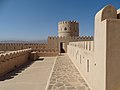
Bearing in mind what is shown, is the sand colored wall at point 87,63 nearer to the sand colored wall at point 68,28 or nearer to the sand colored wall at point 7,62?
the sand colored wall at point 7,62

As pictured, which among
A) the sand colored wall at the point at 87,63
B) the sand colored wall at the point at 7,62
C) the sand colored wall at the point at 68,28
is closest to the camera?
the sand colored wall at the point at 87,63

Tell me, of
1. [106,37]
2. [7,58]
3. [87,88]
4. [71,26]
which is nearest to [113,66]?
[106,37]

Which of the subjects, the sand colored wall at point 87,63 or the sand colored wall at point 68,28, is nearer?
the sand colored wall at point 87,63

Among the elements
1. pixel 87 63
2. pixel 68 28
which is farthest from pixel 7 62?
pixel 68 28

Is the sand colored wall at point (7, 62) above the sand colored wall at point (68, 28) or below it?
below

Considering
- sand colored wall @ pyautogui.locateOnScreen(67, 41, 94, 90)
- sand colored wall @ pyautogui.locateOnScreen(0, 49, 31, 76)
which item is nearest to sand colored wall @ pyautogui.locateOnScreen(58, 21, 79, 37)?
sand colored wall @ pyautogui.locateOnScreen(0, 49, 31, 76)

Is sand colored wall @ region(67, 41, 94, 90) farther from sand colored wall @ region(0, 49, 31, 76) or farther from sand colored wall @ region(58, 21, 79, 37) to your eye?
sand colored wall @ region(58, 21, 79, 37)

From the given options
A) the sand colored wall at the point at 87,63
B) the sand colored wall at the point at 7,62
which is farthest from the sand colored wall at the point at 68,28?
the sand colored wall at the point at 87,63

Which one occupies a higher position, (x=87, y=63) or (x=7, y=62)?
(x=87, y=63)

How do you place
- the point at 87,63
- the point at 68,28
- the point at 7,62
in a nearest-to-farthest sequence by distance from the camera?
1. the point at 87,63
2. the point at 7,62
3. the point at 68,28

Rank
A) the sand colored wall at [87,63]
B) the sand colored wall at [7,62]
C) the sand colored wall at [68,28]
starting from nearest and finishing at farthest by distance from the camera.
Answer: the sand colored wall at [87,63] → the sand colored wall at [7,62] → the sand colored wall at [68,28]

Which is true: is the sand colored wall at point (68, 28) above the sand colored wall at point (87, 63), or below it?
above

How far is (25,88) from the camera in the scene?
6.52 m

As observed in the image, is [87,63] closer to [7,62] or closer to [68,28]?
[7,62]
